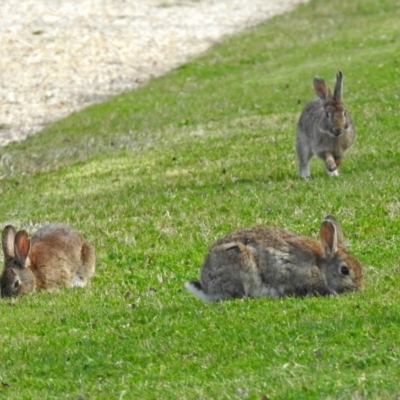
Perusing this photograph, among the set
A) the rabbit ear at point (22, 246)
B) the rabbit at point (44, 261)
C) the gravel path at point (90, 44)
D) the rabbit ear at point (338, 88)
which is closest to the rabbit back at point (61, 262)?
the rabbit at point (44, 261)

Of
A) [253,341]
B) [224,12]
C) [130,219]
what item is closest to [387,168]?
[130,219]

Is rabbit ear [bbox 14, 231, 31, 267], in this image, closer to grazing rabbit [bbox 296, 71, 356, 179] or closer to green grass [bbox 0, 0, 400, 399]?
green grass [bbox 0, 0, 400, 399]

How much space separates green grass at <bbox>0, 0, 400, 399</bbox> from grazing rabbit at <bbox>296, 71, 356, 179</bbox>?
289mm

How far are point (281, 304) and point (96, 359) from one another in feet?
5.98

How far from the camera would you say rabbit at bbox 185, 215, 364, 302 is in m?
11.1

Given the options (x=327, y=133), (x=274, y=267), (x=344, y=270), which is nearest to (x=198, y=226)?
(x=327, y=133)

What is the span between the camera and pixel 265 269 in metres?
11.2

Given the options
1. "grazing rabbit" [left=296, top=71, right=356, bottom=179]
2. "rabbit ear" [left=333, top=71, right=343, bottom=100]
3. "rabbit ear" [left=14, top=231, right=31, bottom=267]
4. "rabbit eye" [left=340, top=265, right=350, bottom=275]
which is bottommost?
"rabbit eye" [left=340, top=265, right=350, bottom=275]

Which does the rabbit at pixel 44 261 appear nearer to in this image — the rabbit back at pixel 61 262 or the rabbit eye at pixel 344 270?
the rabbit back at pixel 61 262

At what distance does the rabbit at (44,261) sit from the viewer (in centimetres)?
1305

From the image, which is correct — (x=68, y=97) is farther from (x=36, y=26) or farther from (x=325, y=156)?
(x=325, y=156)

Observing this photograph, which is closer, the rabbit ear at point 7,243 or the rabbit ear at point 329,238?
the rabbit ear at point 329,238

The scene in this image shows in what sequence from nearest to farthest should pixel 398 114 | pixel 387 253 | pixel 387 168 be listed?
pixel 387 253 < pixel 387 168 < pixel 398 114

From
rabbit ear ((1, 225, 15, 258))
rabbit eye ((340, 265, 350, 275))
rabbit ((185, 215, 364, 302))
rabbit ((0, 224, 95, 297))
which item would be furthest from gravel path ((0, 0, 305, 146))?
rabbit eye ((340, 265, 350, 275))
